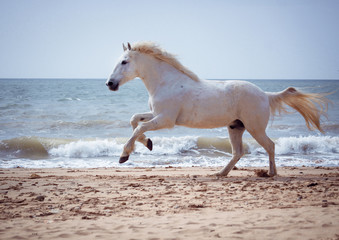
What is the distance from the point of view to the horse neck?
19.6ft

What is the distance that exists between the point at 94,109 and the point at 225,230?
20.1 m

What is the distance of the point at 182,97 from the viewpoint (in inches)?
228

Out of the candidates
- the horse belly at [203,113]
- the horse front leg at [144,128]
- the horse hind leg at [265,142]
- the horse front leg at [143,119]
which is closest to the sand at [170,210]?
the horse front leg at [144,128]

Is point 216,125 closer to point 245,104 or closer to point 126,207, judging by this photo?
point 245,104

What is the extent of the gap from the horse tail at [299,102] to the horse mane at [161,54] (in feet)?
4.72

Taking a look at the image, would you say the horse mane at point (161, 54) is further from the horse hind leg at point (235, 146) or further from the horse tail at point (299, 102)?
the horse tail at point (299, 102)

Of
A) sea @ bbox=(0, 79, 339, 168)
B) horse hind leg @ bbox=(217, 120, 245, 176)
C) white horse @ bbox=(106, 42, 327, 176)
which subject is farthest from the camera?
sea @ bbox=(0, 79, 339, 168)

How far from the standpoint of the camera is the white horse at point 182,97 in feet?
18.9

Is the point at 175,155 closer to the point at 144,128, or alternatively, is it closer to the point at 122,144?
the point at 122,144

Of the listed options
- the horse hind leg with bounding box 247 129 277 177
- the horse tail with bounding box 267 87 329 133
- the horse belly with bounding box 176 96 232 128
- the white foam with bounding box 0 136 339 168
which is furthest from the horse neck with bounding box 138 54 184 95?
the white foam with bounding box 0 136 339 168

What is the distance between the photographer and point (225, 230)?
302 cm

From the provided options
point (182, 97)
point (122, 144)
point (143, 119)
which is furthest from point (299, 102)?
point (122, 144)

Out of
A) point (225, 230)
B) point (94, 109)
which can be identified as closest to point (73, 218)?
point (225, 230)

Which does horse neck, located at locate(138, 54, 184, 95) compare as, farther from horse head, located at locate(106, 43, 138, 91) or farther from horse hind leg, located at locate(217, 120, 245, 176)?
horse hind leg, located at locate(217, 120, 245, 176)
